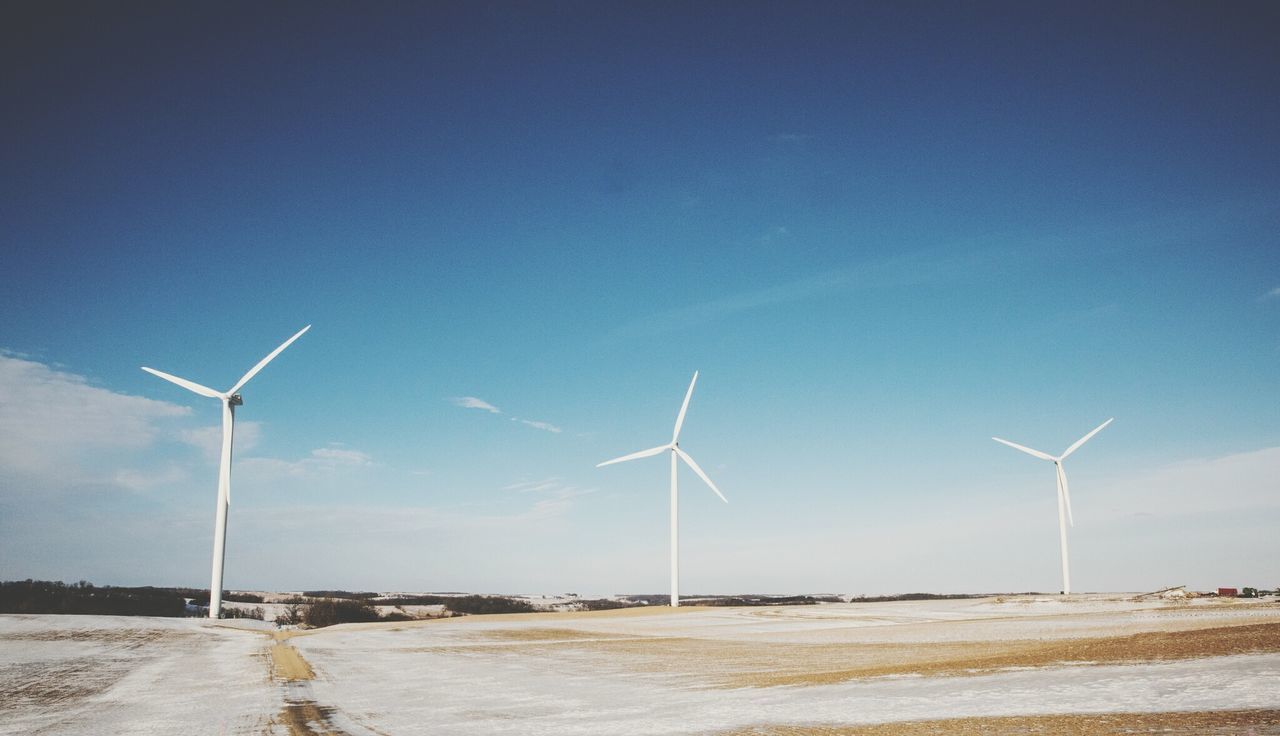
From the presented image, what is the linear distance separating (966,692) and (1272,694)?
474 centimetres

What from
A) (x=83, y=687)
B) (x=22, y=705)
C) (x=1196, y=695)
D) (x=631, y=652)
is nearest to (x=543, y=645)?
(x=631, y=652)

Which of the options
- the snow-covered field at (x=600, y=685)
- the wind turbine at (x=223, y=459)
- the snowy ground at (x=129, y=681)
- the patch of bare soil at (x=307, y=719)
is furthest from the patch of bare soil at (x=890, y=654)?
the wind turbine at (x=223, y=459)

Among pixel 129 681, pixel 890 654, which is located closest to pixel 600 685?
pixel 890 654

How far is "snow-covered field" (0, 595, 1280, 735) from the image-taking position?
45.5 feet

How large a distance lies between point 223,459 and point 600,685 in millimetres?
51090

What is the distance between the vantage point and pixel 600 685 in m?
21.5

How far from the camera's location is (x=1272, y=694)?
39.8ft

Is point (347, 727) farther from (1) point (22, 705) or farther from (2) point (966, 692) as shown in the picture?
(2) point (966, 692)

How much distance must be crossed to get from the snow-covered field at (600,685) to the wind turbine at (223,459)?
2075 centimetres

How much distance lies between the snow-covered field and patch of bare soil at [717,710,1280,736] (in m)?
0.49

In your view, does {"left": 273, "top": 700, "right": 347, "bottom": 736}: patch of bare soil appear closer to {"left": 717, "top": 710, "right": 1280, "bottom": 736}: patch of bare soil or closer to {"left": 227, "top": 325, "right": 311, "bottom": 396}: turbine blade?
{"left": 717, "top": 710, "right": 1280, "bottom": 736}: patch of bare soil

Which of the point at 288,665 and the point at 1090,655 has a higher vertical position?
the point at 1090,655

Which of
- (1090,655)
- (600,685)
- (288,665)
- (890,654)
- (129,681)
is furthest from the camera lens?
(288,665)

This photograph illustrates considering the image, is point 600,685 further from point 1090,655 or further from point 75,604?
point 75,604
